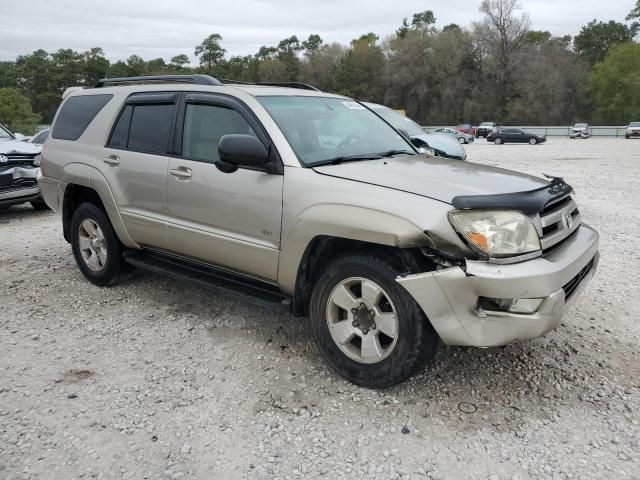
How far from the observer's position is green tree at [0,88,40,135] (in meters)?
44.9

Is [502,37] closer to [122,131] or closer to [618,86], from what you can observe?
[618,86]

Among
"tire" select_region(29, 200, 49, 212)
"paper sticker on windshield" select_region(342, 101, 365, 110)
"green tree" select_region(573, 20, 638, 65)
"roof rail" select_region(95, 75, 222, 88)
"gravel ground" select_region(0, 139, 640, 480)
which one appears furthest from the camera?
"green tree" select_region(573, 20, 638, 65)

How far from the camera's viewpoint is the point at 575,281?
3205 millimetres

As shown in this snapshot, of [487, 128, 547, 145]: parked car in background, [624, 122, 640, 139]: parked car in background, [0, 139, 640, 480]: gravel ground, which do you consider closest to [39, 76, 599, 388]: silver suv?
[0, 139, 640, 480]: gravel ground

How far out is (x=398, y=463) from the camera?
2664 mm

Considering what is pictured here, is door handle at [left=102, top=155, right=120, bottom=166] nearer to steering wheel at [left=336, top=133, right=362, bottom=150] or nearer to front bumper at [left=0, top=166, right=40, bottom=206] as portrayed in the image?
steering wheel at [left=336, top=133, right=362, bottom=150]

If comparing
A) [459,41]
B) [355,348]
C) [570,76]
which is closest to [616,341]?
[355,348]

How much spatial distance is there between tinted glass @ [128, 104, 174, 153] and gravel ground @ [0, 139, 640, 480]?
139cm

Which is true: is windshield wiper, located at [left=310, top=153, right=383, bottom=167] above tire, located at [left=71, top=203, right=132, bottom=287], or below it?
above

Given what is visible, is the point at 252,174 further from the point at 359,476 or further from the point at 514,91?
the point at 514,91

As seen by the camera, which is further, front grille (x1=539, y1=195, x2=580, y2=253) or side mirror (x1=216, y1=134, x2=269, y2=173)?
side mirror (x1=216, y1=134, x2=269, y2=173)

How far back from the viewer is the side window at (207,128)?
3922mm

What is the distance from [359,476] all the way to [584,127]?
164ft

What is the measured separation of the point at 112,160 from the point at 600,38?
90.9 meters
